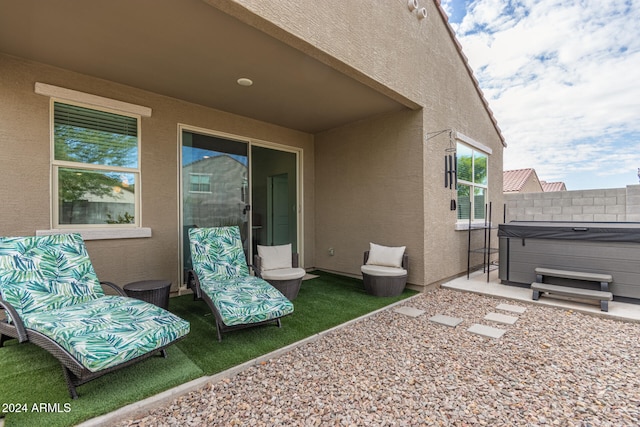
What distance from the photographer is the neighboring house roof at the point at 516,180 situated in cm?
1492

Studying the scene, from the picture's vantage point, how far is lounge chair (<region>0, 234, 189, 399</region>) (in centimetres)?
194

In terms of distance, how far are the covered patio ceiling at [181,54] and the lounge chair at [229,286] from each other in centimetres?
211

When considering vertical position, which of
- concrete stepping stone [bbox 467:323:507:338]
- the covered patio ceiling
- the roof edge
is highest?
the roof edge

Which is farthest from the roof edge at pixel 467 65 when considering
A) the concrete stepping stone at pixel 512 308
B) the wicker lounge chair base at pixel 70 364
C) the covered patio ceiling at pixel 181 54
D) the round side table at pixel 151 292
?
the wicker lounge chair base at pixel 70 364

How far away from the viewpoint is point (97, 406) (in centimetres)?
191

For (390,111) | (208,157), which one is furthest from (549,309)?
(208,157)

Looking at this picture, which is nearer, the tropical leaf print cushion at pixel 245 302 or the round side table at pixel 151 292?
the tropical leaf print cushion at pixel 245 302

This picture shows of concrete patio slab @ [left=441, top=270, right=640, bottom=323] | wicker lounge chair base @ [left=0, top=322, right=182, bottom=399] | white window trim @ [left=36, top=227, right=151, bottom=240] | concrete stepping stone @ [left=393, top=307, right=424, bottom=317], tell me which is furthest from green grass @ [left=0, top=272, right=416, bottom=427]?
concrete patio slab @ [left=441, top=270, right=640, bottom=323]

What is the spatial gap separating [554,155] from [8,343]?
2008 cm

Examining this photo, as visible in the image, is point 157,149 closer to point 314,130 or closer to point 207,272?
point 207,272

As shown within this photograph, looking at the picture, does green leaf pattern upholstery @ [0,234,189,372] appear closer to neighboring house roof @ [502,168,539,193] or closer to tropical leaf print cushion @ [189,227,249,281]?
tropical leaf print cushion @ [189,227,249,281]

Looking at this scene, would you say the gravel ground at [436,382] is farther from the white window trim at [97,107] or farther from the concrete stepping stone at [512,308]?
the white window trim at [97,107]

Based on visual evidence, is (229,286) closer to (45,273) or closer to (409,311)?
(45,273)

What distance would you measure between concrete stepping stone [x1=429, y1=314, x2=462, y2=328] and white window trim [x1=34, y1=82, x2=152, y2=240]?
164 inches
